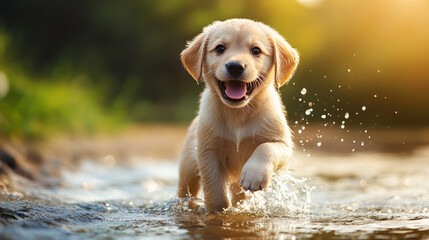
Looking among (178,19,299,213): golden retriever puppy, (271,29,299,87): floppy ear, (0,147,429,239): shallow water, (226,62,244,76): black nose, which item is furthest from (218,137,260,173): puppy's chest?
(226,62,244,76): black nose

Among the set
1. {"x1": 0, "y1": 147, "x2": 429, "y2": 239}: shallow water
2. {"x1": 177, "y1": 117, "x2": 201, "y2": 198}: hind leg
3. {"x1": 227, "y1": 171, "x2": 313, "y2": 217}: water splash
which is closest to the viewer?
{"x1": 0, "y1": 147, "x2": 429, "y2": 239}: shallow water

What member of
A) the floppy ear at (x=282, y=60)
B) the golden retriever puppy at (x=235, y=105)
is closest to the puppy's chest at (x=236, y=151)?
the golden retriever puppy at (x=235, y=105)

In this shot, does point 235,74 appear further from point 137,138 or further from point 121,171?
point 137,138

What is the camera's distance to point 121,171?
26.1 feet

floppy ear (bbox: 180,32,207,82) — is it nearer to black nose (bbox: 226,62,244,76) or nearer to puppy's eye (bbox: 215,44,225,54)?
puppy's eye (bbox: 215,44,225,54)

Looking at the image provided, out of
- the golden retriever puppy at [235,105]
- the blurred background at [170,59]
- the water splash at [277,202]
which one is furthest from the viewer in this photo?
the blurred background at [170,59]

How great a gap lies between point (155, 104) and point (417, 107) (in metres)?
7.44

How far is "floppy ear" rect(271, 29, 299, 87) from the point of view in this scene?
4426 millimetres

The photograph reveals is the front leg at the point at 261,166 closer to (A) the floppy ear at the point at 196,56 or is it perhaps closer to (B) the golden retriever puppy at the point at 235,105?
(B) the golden retriever puppy at the point at 235,105

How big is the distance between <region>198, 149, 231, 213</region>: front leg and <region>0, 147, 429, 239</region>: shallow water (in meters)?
0.11

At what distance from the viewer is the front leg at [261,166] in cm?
382

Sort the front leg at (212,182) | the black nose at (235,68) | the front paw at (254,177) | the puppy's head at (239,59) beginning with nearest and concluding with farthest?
the front paw at (254,177), the black nose at (235,68), the puppy's head at (239,59), the front leg at (212,182)

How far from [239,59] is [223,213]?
3.59 feet

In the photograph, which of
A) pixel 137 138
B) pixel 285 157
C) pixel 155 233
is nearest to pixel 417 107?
pixel 137 138
